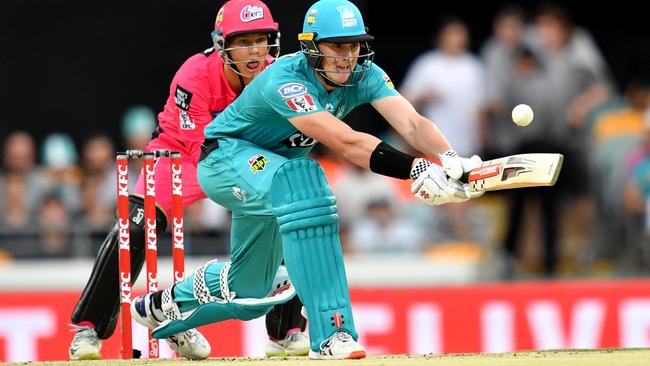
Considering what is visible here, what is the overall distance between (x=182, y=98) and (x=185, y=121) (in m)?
0.12

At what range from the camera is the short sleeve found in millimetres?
6238

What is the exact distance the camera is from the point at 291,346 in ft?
25.0

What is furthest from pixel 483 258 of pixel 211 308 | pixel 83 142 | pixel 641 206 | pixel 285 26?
pixel 211 308

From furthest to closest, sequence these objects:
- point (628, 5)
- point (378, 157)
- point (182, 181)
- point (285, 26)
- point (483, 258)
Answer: point (628, 5), point (285, 26), point (483, 258), point (182, 181), point (378, 157)

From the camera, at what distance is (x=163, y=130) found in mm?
7816

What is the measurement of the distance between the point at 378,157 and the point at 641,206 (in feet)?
17.9

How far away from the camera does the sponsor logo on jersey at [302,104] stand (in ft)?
20.5

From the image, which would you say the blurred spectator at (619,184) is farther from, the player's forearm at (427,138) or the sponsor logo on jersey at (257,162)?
the sponsor logo on jersey at (257,162)

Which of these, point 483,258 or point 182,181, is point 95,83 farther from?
point 182,181

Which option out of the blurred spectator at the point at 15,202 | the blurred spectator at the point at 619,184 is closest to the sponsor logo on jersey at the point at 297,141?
the blurred spectator at the point at 15,202

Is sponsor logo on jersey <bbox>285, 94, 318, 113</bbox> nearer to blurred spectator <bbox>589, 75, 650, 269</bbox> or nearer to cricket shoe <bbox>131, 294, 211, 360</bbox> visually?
cricket shoe <bbox>131, 294, 211, 360</bbox>

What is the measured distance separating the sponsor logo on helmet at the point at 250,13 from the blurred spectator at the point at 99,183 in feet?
11.3

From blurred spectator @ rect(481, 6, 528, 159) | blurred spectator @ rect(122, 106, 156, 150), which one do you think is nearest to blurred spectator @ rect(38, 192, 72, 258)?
blurred spectator @ rect(122, 106, 156, 150)

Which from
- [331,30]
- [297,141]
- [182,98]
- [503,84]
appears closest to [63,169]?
[503,84]
